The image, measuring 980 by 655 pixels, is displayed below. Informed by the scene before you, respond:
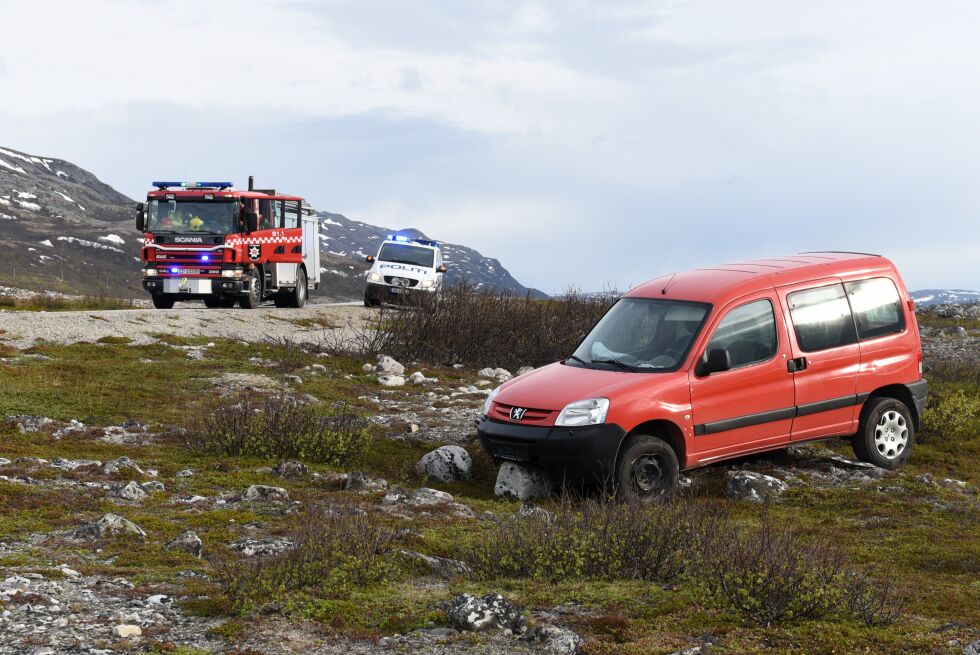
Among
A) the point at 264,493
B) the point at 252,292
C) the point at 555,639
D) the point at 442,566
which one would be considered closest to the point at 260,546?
the point at 442,566

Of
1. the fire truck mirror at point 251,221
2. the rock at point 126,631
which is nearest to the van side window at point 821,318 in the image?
the rock at point 126,631

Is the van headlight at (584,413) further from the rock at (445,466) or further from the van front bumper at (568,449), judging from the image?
the rock at (445,466)

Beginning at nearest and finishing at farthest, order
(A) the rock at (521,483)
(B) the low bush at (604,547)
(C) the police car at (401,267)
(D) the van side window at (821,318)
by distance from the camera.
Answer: (B) the low bush at (604,547) < (A) the rock at (521,483) < (D) the van side window at (821,318) < (C) the police car at (401,267)

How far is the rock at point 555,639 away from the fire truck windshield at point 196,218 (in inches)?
813

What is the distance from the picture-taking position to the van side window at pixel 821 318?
964cm

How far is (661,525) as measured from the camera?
6.16 metres

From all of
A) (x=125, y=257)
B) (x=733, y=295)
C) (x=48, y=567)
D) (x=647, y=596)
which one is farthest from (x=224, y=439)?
Result: (x=125, y=257)

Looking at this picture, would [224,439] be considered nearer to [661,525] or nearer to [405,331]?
[661,525]

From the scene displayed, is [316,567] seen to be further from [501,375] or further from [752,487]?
[501,375]

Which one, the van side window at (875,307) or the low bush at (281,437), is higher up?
the van side window at (875,307)

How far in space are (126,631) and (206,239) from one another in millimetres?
20318

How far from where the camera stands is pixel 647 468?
8727mm

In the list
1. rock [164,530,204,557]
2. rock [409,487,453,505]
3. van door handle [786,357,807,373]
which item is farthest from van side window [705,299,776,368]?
rock [164,530,204,557]

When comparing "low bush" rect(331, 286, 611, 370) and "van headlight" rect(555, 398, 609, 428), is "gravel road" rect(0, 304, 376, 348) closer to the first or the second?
"low bush" rect(331, 286, 611, 370)
